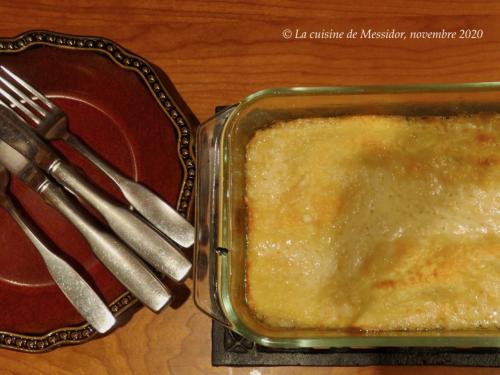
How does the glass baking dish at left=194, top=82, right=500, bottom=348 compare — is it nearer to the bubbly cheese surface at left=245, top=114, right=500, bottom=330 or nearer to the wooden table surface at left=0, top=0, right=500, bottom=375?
the bubbly cheese surface at left=245, top=114, right=500, bottom=330

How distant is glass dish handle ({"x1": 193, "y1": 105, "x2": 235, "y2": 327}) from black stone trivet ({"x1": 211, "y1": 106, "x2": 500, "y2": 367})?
182 millimetres

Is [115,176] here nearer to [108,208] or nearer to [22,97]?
[108,208]

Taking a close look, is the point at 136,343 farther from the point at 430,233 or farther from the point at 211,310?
the point at 430,233

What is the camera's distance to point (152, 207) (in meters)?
1.04

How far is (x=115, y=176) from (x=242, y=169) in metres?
0.27

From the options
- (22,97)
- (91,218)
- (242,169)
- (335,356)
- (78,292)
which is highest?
(22,97)

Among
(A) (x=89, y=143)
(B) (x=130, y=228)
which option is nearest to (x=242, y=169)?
(B) (x=130, y=228)

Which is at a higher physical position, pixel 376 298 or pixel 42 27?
pixel 42 27

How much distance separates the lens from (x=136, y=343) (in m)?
1.09

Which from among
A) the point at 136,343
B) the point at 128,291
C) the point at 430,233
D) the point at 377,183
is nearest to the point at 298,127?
the point at 377,183

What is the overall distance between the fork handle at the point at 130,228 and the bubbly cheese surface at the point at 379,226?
0.15 m

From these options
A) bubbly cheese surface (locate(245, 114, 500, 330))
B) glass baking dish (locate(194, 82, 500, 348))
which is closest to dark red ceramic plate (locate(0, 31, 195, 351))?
glass baking dish (locate(194, 82, 500, 348))

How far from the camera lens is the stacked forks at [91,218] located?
0.99 metres

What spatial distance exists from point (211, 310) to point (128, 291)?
205 millimetres
